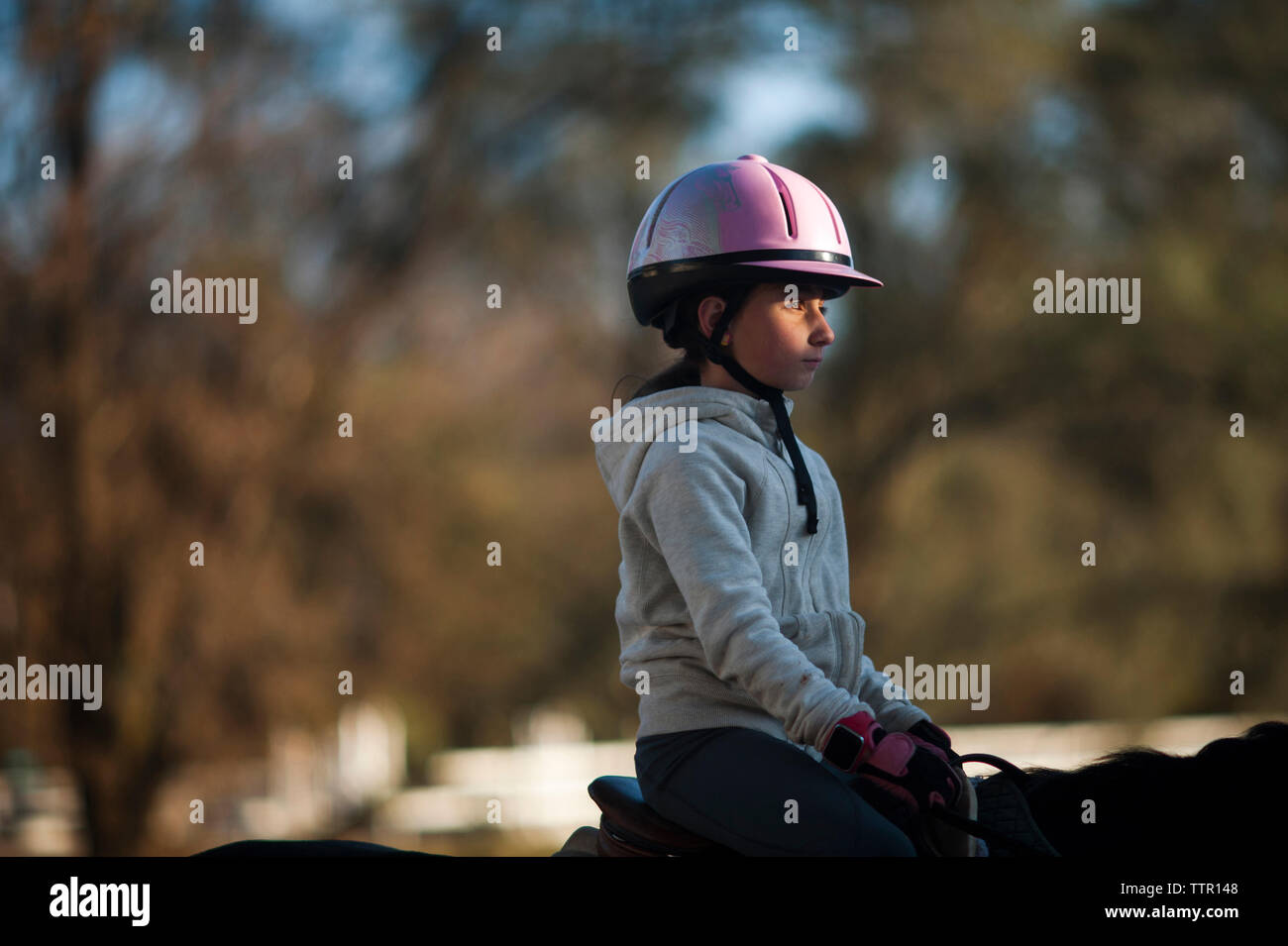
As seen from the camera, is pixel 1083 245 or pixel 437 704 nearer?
pixel 1083 245

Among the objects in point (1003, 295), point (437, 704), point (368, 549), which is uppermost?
point (1003, 295)

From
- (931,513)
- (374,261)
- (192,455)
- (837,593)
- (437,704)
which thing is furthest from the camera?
(437,704)

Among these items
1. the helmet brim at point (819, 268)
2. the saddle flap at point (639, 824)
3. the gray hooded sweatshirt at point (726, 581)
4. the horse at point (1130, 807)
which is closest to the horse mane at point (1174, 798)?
the horse at point (1130, 807)

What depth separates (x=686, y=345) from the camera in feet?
8.23

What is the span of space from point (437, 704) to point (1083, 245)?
927 cm

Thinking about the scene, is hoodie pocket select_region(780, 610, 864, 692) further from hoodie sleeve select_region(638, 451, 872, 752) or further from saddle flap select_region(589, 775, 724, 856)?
saddle flap select_region(589, 775, 724, 856)

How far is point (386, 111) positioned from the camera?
39.8 feet

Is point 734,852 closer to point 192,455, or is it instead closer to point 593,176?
point 192,455

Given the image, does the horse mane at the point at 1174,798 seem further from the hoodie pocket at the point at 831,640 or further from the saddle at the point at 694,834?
the hoodie pocket at the point at 831,640

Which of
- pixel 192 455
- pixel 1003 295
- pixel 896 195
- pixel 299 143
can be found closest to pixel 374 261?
pixel 299 143
